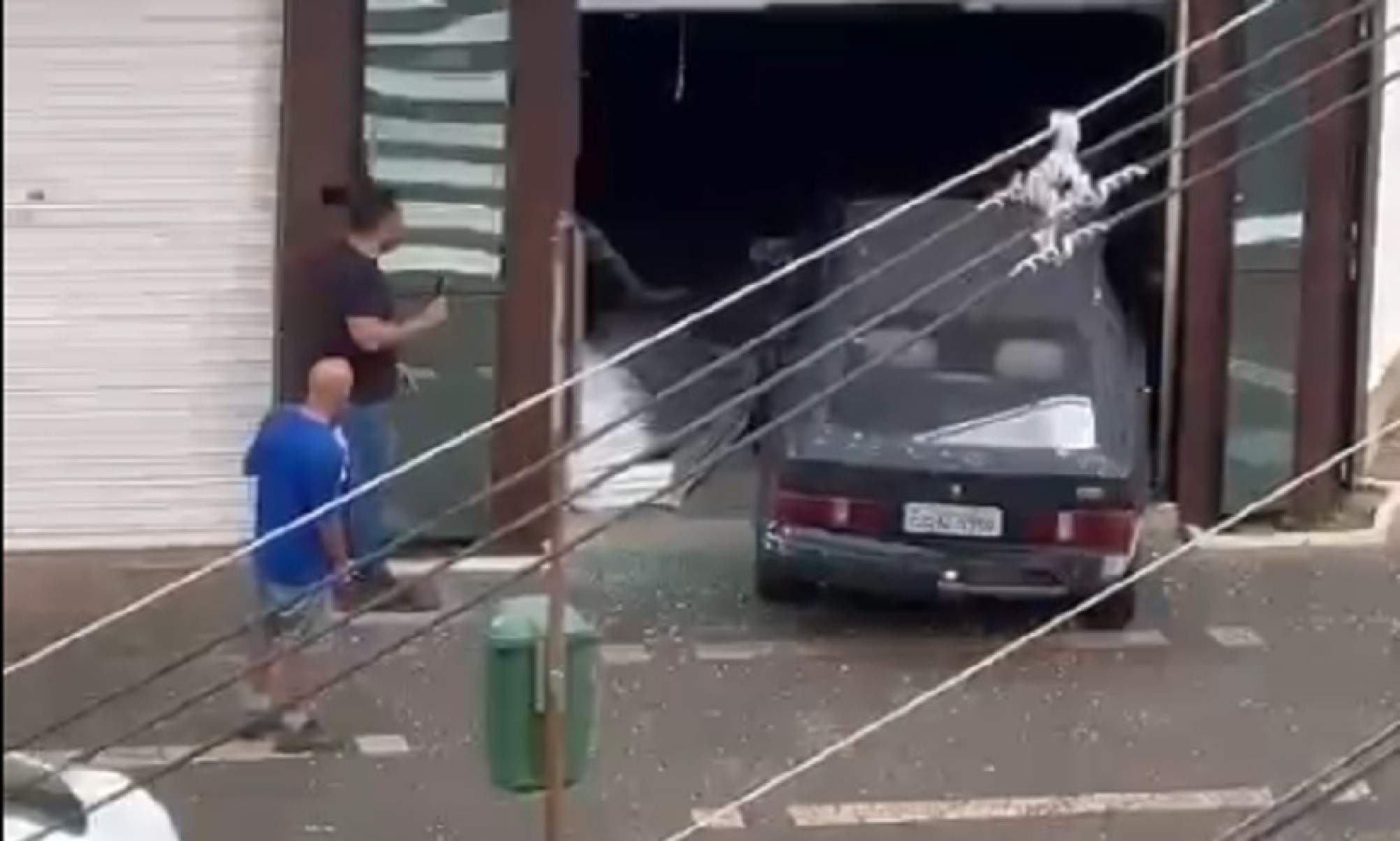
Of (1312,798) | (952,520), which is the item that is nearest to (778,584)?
(952,520)

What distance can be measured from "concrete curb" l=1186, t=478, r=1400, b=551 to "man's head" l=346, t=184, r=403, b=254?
12.5 ft

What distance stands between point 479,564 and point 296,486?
273 centimetres

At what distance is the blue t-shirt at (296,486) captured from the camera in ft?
37.7

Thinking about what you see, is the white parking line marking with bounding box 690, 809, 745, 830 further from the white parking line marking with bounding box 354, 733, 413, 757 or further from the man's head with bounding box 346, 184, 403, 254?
the man's head with bounding box 346, 184, 403, 254

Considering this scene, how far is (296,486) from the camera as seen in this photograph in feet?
37.8

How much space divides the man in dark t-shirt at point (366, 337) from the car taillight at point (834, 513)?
1.61 metres

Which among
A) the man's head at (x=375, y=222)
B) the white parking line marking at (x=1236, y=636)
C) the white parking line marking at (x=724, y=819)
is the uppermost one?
the man's head at (x=375, y=222)

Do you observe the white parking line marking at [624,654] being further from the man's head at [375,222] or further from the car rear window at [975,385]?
the man's head at [375,222]

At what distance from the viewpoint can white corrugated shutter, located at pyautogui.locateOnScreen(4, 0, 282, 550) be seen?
46.1 ft

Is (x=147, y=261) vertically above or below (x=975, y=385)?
above

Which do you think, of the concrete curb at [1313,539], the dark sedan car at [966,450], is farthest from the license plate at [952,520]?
the concrete curb at [1313,539]

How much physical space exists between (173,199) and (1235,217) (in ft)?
15.3

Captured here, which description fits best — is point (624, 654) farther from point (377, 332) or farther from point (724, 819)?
point (724, 819)

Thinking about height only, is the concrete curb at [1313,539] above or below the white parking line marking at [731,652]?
above
